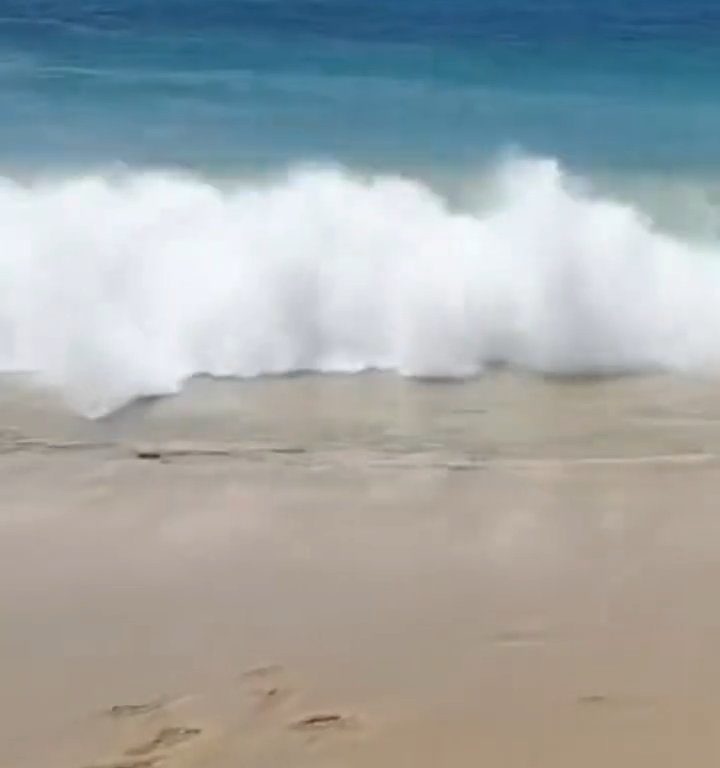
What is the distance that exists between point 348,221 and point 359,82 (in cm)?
644

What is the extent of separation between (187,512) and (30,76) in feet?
30.0

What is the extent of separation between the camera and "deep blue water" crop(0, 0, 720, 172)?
408 inches

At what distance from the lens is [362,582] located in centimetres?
388

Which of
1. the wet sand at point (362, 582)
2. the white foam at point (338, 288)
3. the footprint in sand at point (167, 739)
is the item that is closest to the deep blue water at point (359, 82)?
the white foam at point (338, 288)

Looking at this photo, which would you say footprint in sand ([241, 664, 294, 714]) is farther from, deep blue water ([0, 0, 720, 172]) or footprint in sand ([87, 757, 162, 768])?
deep blue water ([0, 0, 720, 172])

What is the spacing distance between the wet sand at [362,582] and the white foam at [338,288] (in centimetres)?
44

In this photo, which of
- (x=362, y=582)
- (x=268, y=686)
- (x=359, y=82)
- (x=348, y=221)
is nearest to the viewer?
(x=268, y=686)

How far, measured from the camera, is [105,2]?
56.9 ft

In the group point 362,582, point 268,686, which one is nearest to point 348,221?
point 362,582

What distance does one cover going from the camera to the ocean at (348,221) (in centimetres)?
602

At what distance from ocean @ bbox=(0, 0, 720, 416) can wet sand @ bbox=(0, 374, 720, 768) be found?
54 centimetres

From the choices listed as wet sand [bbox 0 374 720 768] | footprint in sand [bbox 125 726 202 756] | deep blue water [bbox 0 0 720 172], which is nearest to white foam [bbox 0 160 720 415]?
wet sand [bbox 0 374 720 768]

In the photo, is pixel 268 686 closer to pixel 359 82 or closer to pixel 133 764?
pixel 133 764

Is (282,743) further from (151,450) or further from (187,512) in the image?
(151,450)
